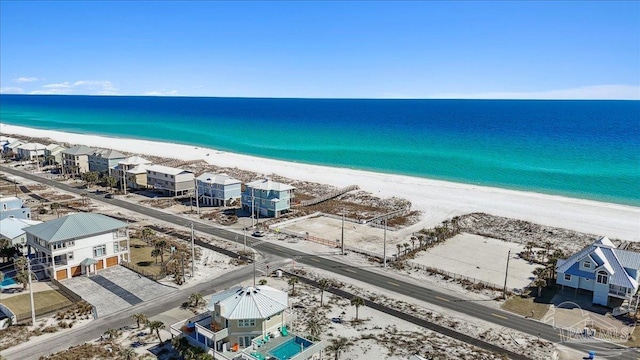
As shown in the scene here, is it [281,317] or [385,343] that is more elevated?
[281,317]

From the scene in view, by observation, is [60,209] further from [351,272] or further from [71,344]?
[351,272]

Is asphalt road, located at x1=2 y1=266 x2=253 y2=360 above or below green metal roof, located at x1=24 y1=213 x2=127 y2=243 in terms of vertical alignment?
below

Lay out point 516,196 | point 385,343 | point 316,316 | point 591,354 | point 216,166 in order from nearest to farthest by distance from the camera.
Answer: point 591,354
point 385,343
point 316,316
point 516,196
point 216,166

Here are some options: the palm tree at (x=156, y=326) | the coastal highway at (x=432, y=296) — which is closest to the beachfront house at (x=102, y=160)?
the coastal highway at (x=432, y=296)

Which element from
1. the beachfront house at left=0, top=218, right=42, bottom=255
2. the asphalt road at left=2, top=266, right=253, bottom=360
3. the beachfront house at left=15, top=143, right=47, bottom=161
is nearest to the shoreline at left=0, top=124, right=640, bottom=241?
the asphalt road at left=2, top=266, right=253, bottom=360

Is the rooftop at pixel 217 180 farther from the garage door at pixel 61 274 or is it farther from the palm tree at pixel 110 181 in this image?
the garage door at pixel 61 274

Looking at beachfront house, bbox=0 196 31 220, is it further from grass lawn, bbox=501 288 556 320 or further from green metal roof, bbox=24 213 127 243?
grass lawn, bbox=501 288 556 320

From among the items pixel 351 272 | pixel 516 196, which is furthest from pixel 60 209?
pixel 516 196
